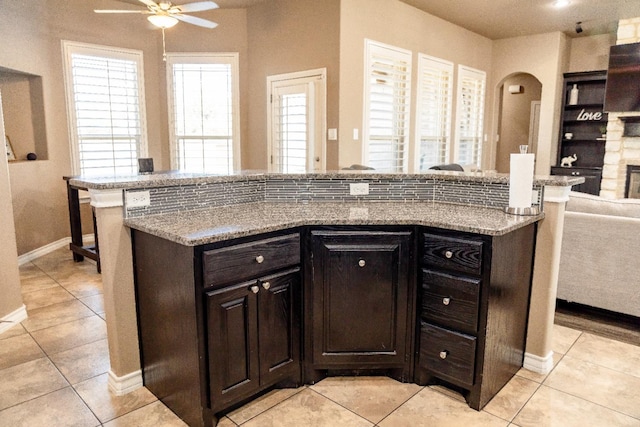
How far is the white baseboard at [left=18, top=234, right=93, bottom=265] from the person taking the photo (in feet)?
15.3

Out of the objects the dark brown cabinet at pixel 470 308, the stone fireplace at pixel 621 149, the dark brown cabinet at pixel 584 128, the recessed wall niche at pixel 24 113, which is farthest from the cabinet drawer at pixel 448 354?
the dark brown cabinet at pixel 584 128

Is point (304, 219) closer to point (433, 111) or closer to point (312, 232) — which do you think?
point (312, 232)

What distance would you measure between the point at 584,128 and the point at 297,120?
5160mm

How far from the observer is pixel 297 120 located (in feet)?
17.1

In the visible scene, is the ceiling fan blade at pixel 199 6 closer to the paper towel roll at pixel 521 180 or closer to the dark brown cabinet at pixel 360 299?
the dark brown cabinet at pixel 360 299

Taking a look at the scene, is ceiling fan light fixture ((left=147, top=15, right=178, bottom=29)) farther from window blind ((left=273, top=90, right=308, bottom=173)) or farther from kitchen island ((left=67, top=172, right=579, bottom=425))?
kitchen island ((left=67, top=172, right=579, bottom=425))

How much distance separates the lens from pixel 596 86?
708 cm

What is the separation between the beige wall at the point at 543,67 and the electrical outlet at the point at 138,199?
6714mm

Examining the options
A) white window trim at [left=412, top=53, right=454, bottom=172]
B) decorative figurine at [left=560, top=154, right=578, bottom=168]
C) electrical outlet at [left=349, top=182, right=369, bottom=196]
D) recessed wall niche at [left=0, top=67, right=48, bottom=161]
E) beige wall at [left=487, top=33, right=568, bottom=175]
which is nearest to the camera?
electrical outlet at [left=349, top=182, right=369, bottom=196]

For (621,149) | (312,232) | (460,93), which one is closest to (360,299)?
(312,232)

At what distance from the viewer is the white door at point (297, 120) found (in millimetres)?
4934

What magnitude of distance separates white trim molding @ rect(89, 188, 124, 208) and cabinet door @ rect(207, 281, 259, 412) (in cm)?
71

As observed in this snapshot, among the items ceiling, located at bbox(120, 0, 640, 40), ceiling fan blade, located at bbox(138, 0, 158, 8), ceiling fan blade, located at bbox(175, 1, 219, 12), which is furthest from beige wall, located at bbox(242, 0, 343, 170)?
ceiling fan blade, located at bbox(138, 0, 158, 8)

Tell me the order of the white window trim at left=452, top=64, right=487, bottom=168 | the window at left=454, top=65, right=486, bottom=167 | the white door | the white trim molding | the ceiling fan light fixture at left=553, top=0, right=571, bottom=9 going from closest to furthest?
the white trim molding
the white door
the ceiling fan light fixture at left=553, top=0, right=571, bottom=9
the white window trim at left=452, top=64, right=487, bottom=168
the window at left=454, top=65, right=486, bottom=167
